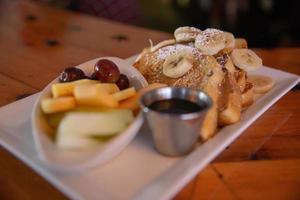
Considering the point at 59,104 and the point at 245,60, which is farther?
the point at 245,60

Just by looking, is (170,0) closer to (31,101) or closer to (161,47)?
(161,47)

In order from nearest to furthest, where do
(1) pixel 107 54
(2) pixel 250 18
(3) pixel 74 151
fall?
1. (3) pixel 74 151
2. (1) pixel 107 54
3. (2) pixel 250 18

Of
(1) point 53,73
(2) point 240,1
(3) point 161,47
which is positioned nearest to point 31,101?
(1) point 53,73

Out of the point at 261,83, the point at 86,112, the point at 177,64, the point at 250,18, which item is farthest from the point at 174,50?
the point at 250,18

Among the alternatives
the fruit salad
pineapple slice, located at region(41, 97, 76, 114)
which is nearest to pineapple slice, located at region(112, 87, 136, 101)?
the fruit salad

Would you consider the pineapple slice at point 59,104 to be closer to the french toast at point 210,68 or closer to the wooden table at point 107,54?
the wooden table at point 107,54

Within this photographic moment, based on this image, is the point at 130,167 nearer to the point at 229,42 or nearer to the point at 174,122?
the point at 174,122

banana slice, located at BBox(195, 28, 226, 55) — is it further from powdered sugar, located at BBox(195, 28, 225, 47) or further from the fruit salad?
the fruit salad
